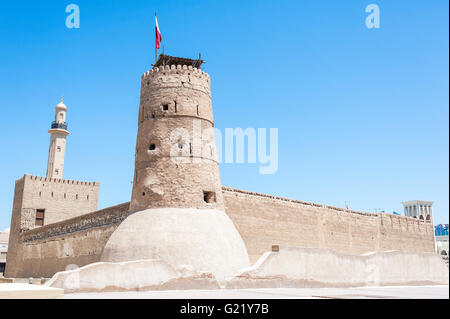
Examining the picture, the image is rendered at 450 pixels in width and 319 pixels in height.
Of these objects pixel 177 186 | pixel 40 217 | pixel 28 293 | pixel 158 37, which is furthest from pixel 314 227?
pixel 40 217

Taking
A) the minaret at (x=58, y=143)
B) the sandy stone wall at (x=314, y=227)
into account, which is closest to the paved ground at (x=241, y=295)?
the sandy stone wall at (x=314, y=227)

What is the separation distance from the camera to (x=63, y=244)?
73.0ft

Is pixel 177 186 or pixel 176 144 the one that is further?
pixel 176 144

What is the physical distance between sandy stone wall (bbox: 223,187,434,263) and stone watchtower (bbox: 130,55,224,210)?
9.31 feet

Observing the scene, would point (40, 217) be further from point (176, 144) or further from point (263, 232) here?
point (176, 144)

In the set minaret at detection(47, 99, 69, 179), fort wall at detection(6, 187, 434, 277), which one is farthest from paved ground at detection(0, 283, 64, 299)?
minaret at detection(47, 99, 69, 179)

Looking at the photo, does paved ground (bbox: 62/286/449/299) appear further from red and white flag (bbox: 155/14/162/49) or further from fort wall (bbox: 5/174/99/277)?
fort wall (bbox: 5/174/99/277)

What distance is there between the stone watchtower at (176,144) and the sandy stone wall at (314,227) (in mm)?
2839

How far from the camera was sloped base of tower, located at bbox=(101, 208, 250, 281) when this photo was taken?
1305 cm

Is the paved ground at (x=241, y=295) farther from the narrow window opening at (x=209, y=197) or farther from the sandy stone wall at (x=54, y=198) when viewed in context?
the sandy stone wall at (x=54, y=198)

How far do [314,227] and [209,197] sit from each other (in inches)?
330

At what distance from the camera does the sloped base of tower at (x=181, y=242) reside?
13055 mm

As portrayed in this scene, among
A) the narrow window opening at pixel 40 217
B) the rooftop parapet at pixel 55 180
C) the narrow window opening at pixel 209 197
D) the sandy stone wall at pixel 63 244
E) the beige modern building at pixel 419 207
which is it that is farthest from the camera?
the beige modern building at pixel 419 207
